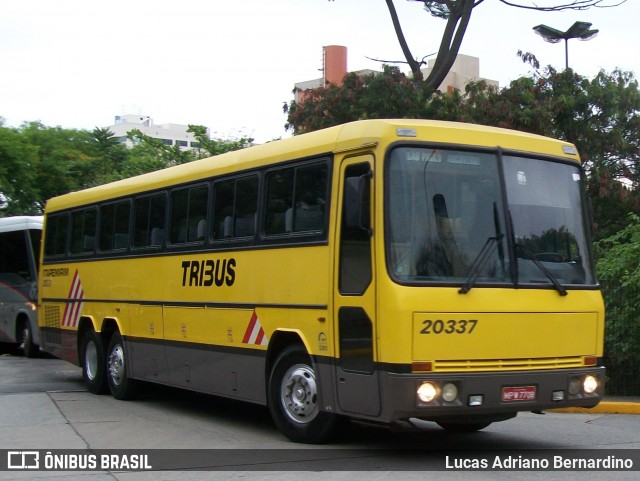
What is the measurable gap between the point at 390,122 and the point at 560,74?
17626mm

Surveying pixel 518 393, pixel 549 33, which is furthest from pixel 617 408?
pixel 549 33

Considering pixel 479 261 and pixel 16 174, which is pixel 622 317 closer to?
pixel 479 261

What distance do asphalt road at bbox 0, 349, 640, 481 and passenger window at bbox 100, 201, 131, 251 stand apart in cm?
236

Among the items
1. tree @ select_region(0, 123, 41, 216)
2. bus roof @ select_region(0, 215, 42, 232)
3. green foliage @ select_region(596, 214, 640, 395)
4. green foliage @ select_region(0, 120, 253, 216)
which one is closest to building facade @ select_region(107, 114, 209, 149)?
green foliage @ select_region(0, 120, 253, 216)

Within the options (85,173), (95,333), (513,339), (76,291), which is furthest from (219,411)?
(85,173)

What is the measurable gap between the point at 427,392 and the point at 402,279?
101cm

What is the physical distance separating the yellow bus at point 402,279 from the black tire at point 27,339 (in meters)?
11.8

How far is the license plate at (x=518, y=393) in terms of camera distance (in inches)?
330

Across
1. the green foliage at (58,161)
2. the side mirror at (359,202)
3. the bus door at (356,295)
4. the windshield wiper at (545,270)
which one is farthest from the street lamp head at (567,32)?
the side mirror at (359,202)

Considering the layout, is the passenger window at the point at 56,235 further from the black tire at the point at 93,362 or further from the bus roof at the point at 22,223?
the bus roof at the point at 22,223

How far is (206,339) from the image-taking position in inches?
447

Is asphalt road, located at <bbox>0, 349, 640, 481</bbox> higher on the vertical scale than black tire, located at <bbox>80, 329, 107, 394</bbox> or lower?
lower

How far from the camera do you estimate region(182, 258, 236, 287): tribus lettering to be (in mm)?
10898

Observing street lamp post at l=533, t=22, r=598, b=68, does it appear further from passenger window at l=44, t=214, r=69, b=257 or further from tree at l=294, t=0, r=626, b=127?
passenger window at l=44, t=214, r=69, b=257
